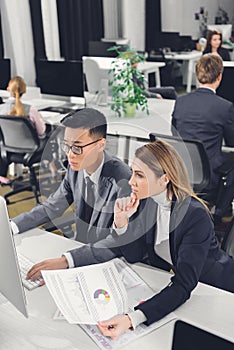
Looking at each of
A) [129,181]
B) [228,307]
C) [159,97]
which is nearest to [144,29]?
[159,97]

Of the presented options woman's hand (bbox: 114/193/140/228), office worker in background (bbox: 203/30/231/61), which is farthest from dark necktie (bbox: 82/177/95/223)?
office worker in background (bbox: 203/30/231/61)

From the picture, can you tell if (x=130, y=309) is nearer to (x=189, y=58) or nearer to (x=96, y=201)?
(x=96, y=201)

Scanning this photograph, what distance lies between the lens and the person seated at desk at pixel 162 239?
1556mm

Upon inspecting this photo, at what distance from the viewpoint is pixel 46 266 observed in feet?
5.87

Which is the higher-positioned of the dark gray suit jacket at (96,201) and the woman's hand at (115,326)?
the dark gray suit jacket at (96,201)

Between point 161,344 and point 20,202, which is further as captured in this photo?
point 20,202

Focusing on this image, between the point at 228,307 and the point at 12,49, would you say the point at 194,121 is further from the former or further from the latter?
the point at 12,49

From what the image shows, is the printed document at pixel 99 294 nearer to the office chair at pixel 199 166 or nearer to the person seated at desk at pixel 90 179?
the person seated at desk at pixel 90 179

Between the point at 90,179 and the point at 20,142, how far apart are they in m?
1.73

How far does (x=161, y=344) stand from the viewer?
141 cm

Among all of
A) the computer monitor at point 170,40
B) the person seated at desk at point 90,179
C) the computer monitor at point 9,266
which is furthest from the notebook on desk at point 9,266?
the computer monitor at point 170,40

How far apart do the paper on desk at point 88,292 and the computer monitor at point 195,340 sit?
15.9 inches

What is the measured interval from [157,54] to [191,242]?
6.98 meters

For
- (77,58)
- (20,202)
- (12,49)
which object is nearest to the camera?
(20,202)
